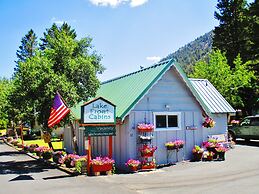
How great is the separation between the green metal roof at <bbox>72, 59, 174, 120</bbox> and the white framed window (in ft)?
5.40

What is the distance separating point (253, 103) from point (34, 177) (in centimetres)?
3389

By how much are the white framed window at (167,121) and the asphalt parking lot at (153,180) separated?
2.09 meters

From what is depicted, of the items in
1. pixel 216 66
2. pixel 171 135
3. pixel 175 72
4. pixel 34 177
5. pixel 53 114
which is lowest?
pixel 34 177

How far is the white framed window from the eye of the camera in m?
17.2

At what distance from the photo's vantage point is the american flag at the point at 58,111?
49.2ft

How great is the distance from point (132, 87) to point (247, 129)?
13.5m

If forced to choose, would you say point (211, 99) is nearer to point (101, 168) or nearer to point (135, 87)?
point (135, 87)

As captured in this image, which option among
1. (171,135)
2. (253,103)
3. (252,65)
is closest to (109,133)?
(171,135)

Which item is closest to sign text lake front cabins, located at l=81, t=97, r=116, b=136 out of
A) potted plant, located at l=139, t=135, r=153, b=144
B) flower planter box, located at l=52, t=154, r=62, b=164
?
potted plant, located at l=139, t=135, r=153, b=144

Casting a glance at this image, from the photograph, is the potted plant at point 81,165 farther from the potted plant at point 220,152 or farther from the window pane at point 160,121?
the potted plant at point 220,152

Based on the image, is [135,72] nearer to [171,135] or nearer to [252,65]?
[171,135]

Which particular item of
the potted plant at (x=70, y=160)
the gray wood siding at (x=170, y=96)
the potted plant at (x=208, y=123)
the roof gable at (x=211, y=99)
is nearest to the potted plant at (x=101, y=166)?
the potted plant at (x=70, y=160)

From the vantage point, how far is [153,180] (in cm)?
1327

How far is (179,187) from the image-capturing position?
11.8 m
